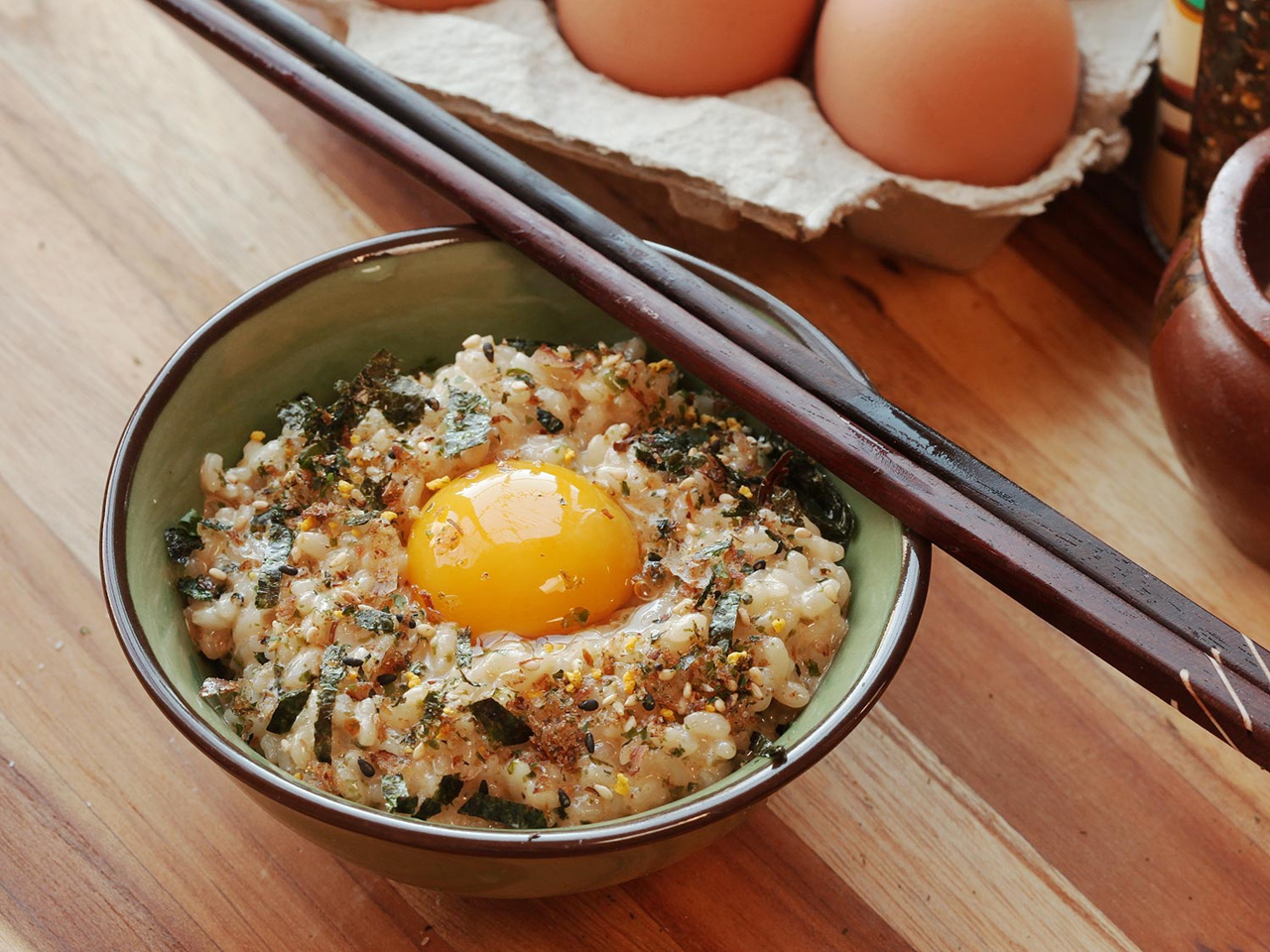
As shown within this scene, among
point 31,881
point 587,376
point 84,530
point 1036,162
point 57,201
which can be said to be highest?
point 1036,162

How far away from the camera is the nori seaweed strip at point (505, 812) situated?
1631mm

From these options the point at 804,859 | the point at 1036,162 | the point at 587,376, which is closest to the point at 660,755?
the point at 804,859

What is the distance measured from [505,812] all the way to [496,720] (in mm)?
123

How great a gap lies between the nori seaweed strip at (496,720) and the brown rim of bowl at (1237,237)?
1380 millimetres

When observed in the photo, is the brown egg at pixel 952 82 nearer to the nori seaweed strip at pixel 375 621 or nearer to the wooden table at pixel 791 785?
the wooden table at pixel 791 785

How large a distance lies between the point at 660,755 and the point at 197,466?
91 centimetres

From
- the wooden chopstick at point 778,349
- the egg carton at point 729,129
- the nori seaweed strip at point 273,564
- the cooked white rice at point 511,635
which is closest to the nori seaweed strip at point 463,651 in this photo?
the cooked white rice at point 511,635

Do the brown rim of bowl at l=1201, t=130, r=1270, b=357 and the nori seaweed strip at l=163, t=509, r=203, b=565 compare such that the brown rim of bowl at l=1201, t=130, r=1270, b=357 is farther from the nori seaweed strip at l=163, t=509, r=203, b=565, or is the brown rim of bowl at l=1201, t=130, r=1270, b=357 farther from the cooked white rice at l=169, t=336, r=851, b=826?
the nori seaweed strip at l=163, t=509, r=203, b=565

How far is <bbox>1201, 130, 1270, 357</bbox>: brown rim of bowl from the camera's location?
6.73 feet

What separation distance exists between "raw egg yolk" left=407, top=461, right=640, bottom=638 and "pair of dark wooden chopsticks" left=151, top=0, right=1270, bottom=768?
12.1 inches

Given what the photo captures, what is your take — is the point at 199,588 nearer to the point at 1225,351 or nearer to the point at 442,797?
the point at 442,797

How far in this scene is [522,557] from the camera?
1.85 meters

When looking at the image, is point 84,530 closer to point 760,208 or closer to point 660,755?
point 660,755

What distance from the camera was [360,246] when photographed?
2.07 meters
